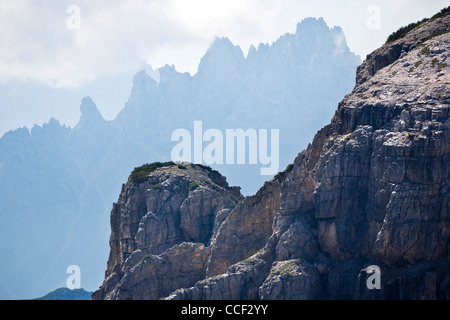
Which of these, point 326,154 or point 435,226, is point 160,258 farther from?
point 435,226

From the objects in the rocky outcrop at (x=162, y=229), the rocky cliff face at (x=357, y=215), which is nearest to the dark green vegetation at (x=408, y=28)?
the rocky cliff face at (x=357, y=215)

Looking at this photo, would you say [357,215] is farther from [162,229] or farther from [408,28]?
[162,229]

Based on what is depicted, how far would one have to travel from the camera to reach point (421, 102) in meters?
114

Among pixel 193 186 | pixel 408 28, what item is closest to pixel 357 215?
pixel 408 28

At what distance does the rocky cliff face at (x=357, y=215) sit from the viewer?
108 meters

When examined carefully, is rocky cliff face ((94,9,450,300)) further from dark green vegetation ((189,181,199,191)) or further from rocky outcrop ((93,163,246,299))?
dark green vegetation ((189,181,199,191))

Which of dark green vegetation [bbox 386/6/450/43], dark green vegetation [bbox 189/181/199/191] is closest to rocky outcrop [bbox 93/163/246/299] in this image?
dark green vegetation [bbox 189/181/199/191]

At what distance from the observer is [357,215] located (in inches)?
4611

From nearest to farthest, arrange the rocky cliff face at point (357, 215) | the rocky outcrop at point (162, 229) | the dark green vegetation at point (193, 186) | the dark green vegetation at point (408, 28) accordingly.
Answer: the rocky cliff face at point (357, 215) < the dark green vegetation at point (408, 28) < the rocky outcrop at point (162, 229) < the dark green vegetation at point (193, 186)

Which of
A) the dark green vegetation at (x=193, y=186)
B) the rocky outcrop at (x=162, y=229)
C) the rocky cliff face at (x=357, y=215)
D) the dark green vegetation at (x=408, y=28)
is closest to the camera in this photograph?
the rocky cliff face at (x=357, y=215)

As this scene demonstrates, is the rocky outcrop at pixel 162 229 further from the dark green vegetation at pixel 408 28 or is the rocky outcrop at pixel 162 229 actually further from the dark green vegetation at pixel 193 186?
the dark green vegetation at pixel 408 28

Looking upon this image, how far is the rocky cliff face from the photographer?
108 m
